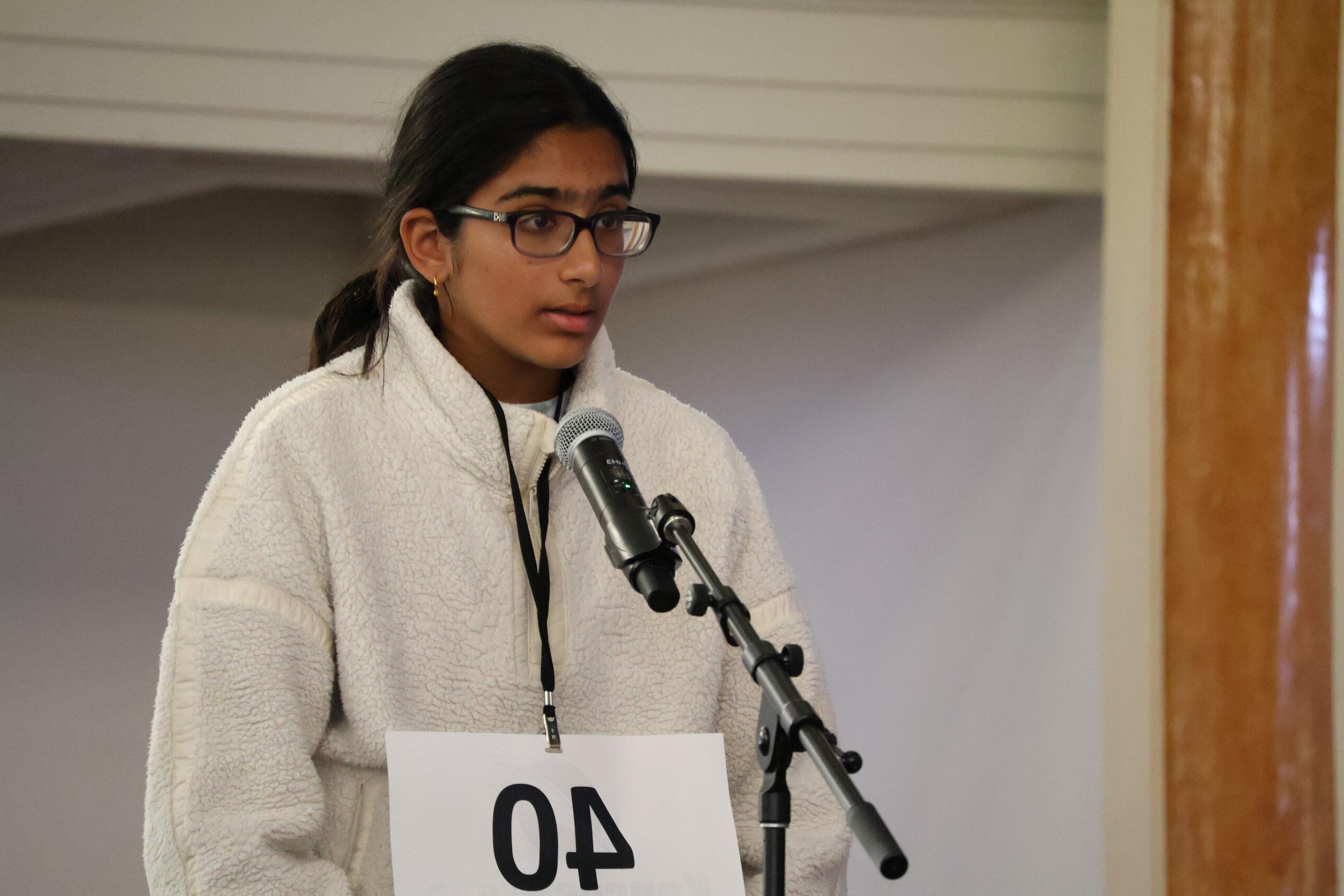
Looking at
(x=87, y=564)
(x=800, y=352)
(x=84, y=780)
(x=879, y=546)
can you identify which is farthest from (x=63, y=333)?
(x=879, y=546)

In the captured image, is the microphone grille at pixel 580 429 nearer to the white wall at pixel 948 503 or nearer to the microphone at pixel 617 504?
the microphone at pixel 617 504

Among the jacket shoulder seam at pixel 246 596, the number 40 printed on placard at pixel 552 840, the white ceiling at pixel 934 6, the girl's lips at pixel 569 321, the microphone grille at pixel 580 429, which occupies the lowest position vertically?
the number 40 printed on placard at pixel 552 840

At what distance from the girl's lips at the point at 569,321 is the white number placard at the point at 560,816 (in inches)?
14.5

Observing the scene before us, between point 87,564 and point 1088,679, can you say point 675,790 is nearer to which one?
point 1088,679

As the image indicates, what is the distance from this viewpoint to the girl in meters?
1.19

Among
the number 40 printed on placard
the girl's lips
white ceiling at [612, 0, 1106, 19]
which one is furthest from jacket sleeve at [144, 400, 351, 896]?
A: white ceiling at [612, 0, 1106, 19]

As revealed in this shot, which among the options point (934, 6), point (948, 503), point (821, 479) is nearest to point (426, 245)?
point (934, 6)

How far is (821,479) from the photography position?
311cm

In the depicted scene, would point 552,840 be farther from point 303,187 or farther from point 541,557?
point 303,187

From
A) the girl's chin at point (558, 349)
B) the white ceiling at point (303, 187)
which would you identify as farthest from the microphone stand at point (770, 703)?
the white ceiling at point (303, 187)

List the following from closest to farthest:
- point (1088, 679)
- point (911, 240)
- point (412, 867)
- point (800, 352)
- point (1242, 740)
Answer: point (412, 867) < point (1242, 740) < point (1088, 679) < point (911, 240) < point (800, 352)

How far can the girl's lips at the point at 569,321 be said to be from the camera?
1316mm

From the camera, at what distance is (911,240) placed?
9.20ft

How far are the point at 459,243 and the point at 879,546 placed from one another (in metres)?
1.73
